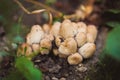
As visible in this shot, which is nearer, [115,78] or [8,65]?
[115,78]

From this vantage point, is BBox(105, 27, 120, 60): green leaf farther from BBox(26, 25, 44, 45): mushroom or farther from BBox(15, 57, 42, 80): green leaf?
BBox(26, 25, 44, 45): mushroom

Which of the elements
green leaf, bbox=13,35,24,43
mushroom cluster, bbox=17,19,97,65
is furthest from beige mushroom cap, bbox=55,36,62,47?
green leaf, bbox=13,35,24,43

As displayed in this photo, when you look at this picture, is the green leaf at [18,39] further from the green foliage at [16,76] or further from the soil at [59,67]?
the green foliage at [16,76]

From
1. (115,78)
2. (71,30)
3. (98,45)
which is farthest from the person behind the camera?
(98,45)

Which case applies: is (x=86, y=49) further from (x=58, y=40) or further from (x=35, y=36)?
(x=35, y=36)

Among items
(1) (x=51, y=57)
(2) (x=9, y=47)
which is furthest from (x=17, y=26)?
(1) (x=51, y=57)

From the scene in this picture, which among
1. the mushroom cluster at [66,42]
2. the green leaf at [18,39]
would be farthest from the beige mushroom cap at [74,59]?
the green leaf at [18,39]

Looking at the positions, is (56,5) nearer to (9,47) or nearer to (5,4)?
(5,4)
